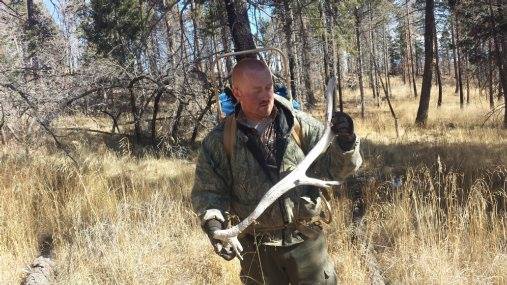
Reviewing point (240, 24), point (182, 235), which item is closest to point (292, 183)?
point (182, 235)

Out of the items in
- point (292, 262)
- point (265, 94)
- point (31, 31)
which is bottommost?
point (292, 262)

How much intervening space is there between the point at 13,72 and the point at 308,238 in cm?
571

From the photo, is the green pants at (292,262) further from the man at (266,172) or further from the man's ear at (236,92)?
the man's ear at (236,92)

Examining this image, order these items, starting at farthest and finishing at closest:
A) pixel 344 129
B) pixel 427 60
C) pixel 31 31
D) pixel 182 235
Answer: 1. pixel 427 60
2. pixel 31 31
3. pixel 182 235
4. pixel 344 129

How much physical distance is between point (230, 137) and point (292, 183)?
0.38 meters

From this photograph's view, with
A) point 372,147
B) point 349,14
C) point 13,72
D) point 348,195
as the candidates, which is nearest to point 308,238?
point 348,195

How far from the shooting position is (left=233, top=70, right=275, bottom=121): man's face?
2.09 meters

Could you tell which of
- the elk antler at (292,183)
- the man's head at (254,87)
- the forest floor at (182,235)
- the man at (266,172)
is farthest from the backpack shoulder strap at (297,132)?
the forest floor at (182,235)

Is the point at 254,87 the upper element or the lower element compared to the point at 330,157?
upper

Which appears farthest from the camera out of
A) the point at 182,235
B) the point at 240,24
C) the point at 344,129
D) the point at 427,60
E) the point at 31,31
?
the point at 427,60

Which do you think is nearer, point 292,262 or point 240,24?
point 292,262

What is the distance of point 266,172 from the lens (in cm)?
220

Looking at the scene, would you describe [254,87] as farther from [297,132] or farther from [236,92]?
[297,132]

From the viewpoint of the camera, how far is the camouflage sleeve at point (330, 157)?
1.96 metres
